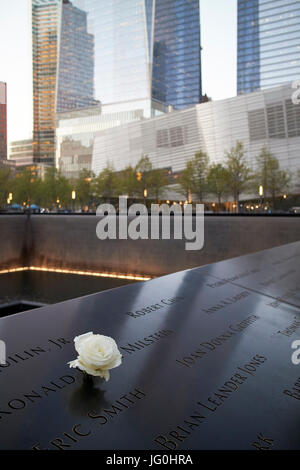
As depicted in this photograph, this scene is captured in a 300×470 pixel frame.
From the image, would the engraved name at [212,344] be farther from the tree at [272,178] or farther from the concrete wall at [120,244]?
the tree at [272,178]

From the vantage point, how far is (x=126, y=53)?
103 meters

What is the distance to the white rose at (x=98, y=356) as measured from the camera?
1.65 meters

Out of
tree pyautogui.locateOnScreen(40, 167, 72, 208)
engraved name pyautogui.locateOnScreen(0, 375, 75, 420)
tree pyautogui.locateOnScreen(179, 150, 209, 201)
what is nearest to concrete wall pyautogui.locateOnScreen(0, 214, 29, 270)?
engraved name pyautogui.locateOnScreen(0, 375, 75, 420)

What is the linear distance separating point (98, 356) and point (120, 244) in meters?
19.8

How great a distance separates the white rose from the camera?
1654 mm

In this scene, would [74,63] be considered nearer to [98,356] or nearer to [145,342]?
[145,342]

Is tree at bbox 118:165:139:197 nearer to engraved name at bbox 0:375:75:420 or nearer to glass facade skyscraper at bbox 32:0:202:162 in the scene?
engraved name at bbox 0:375:75:420

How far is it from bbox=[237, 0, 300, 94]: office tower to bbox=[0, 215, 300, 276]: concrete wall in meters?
Answer: 59.5

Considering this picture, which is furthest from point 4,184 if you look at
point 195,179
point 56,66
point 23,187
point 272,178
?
point 56,66

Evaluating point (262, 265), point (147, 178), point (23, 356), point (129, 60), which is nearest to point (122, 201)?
point (147, 178)

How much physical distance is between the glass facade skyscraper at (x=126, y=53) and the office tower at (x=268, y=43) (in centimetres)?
2997

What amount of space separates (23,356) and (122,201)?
5722 centimetres

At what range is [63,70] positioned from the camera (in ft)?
374

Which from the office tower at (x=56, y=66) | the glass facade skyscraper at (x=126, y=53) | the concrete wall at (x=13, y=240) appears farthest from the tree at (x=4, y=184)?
the office tower at (x=56, y=66)
